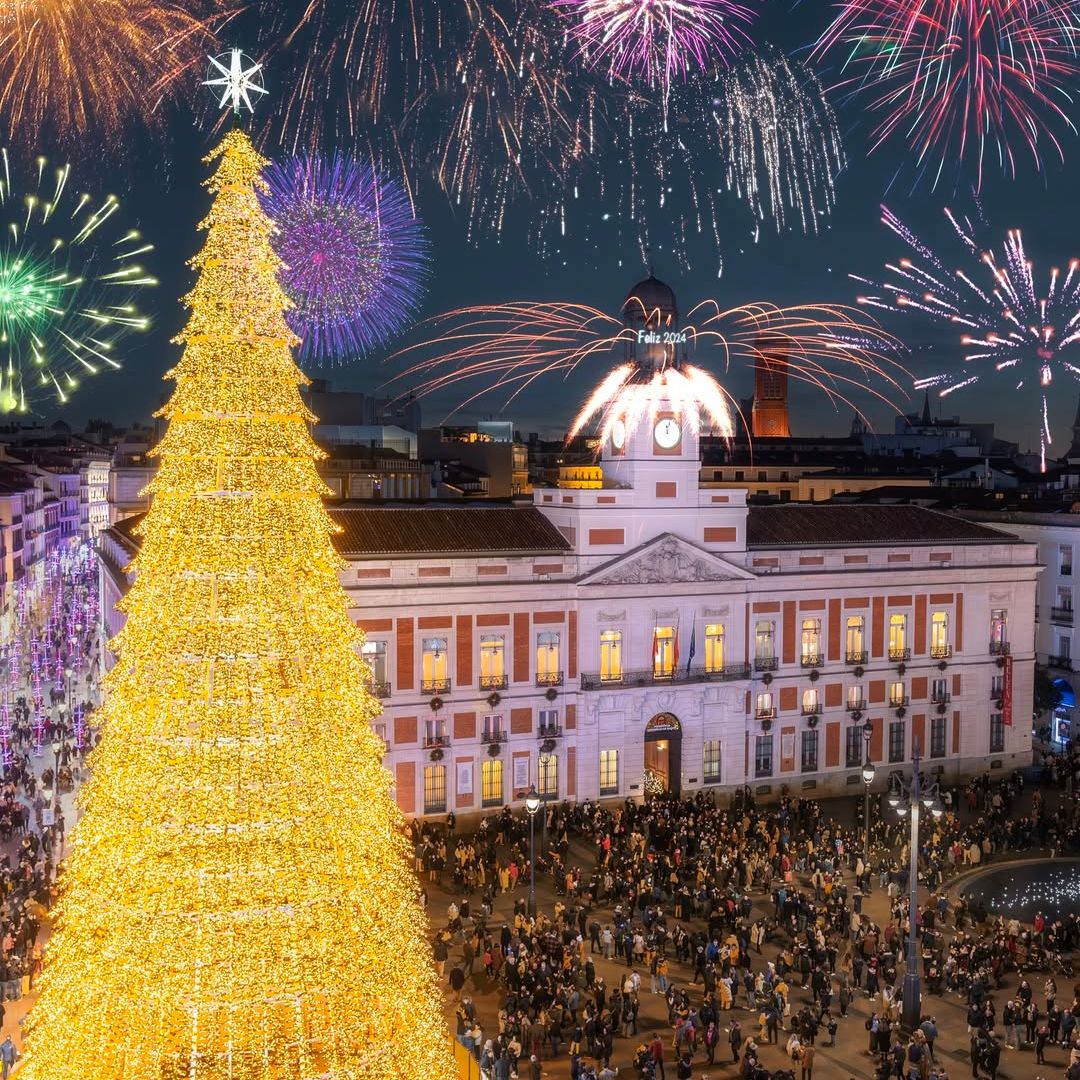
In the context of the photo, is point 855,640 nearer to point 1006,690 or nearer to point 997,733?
point 1006,690

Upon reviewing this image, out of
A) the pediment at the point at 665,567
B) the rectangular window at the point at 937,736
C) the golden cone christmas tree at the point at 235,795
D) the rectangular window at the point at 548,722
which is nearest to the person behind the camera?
the golden cone christmas tree at the point at 235,795

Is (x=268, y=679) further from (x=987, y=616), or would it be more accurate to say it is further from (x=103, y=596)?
(x=103, y=596)

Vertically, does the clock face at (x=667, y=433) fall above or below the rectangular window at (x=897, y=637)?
above

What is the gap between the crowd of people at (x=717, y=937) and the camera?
79.9 ft

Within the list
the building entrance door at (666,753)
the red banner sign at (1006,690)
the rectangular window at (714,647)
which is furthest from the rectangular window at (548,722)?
the red banner sign at (1006,690)

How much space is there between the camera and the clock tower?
146 ft

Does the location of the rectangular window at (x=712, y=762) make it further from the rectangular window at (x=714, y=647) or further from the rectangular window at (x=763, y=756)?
the rectangular window at (x=714, y=647)

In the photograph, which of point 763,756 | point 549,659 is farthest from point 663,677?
point 763,756

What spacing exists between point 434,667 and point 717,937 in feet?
48.2

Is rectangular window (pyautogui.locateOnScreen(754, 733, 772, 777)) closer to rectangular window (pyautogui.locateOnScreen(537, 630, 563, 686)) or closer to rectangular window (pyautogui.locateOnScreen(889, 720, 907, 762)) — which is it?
rectangular window (pyautogui.locateOnScreen(889, 720, 907, 762))

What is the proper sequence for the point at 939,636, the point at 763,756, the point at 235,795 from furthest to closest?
the point at 939,636 < the point at 763,756 < the point at 235,795

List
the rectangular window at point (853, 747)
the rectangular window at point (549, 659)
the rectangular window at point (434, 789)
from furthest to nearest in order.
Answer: the rectangular window at point (853, 747)
the rectangular window at point (549, 659)
the rectangular window at point (434, 789)

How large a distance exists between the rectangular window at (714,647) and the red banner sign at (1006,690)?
1284cm

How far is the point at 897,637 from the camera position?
48125mm
